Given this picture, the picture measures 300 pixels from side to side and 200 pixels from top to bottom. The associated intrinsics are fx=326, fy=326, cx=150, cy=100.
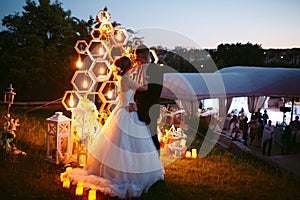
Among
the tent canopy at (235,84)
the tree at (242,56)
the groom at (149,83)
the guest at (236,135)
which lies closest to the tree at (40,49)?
the tent canopy at (235,84)

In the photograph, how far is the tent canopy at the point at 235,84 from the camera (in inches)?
556

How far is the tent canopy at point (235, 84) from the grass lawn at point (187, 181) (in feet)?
25.6

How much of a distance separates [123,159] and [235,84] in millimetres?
11444

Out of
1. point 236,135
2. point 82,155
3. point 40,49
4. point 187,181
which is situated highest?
point 40,49

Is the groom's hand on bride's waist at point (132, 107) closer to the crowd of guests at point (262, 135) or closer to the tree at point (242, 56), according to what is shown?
the crowd of guests at point (262, 135)

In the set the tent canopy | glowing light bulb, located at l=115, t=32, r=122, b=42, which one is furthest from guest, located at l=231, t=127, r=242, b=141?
glowing light bulb, located at l=115, t=32, r=122, b=42

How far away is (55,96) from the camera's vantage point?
19.3m

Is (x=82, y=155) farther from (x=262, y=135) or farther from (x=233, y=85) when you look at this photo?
(x=233, y=85)

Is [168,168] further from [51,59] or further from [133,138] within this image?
[51,59]

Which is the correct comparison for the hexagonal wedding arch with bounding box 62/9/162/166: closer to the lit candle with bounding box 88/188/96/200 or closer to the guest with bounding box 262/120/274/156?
the lit candle with bounding box 88/188/96/200

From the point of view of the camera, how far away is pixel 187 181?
5.09 m

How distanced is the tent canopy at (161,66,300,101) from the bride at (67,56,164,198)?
9.37m

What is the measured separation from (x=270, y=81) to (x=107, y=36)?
10667mm

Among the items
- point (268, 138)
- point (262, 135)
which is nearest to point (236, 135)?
point (262, 135)
